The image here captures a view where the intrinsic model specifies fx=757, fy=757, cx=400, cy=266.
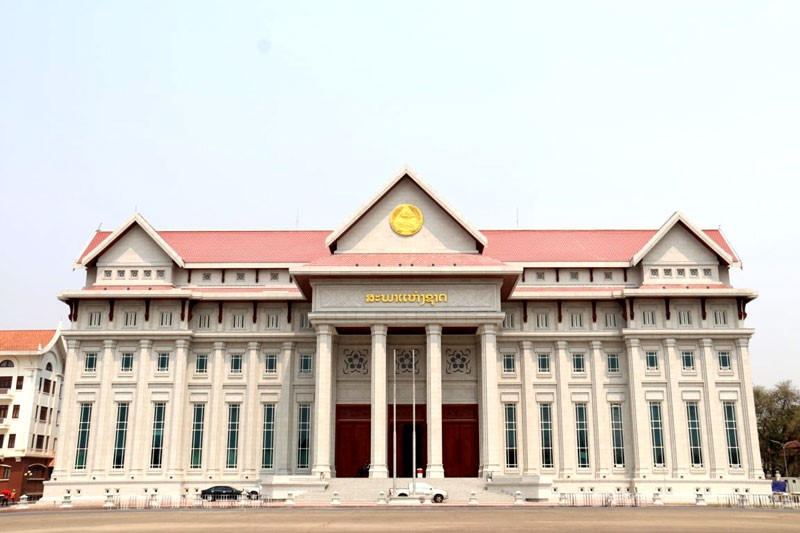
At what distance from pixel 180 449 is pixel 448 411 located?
62.8 feet

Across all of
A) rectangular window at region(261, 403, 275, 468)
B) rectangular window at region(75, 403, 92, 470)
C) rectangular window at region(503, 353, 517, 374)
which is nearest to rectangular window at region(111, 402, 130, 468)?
rectangular window at region(75, 403, 92, 470)

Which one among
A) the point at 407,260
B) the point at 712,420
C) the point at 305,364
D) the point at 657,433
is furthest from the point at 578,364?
the point at 305,364

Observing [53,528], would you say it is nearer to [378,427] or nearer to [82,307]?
[378,427]

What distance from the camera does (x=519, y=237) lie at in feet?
203

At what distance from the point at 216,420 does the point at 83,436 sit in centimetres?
935

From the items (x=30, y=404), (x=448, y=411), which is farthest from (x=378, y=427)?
(x=30, y=404)

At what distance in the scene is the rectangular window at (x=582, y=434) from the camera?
53.6 m

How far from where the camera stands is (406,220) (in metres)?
53.0

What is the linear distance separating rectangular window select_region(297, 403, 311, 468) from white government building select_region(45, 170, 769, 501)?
10 centimetres

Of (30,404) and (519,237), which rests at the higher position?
(519,237)

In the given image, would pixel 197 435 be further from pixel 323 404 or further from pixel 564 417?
pixel 564 417

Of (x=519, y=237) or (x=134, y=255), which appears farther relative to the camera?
(x=519, y=237)

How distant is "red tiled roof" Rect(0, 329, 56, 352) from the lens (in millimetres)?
72312

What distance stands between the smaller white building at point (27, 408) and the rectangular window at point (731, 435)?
5684cm
